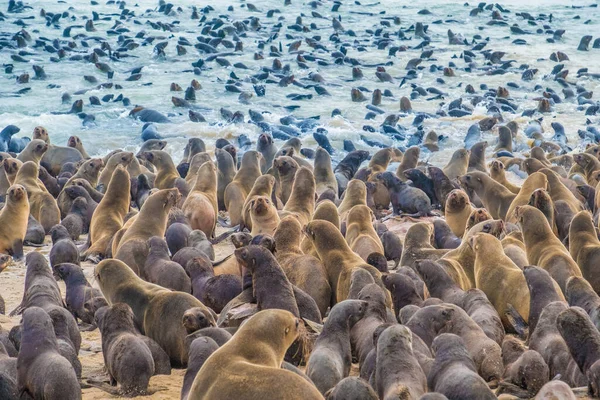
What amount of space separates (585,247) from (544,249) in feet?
1.37

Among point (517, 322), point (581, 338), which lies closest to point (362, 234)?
point (517, 322)

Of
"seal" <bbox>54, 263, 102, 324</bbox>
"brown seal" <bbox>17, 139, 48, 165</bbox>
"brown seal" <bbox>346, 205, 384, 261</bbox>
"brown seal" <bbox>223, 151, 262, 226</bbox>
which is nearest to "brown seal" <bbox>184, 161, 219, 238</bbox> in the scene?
"brown seal" <bbox>223, 151, 262, 226</bbox>

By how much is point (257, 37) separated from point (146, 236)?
24.7 m

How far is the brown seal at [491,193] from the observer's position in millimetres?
11656

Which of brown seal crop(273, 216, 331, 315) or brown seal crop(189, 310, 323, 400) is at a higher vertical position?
brown seal crop(189, 310, 323, 400)

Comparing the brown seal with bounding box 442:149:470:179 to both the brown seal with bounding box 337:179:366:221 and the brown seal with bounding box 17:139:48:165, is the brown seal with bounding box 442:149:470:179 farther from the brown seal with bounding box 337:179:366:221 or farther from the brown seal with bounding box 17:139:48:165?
the brown seal with bounding box 17:139:48:165

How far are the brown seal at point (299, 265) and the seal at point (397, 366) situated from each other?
2131 millimetres

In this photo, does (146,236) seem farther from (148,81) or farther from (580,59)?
(580,59)

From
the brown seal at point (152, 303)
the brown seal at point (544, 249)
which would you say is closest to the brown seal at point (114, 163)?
the brown seal at point (152, 303)

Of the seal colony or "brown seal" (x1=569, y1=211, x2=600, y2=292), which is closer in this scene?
the seal colony

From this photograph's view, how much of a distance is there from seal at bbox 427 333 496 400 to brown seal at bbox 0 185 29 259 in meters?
5.97

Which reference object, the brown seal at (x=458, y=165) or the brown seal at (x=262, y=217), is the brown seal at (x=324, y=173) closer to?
the brown seal at (x=458, y=165)

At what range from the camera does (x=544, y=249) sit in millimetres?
8391

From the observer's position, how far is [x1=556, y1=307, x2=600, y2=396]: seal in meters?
5.53
